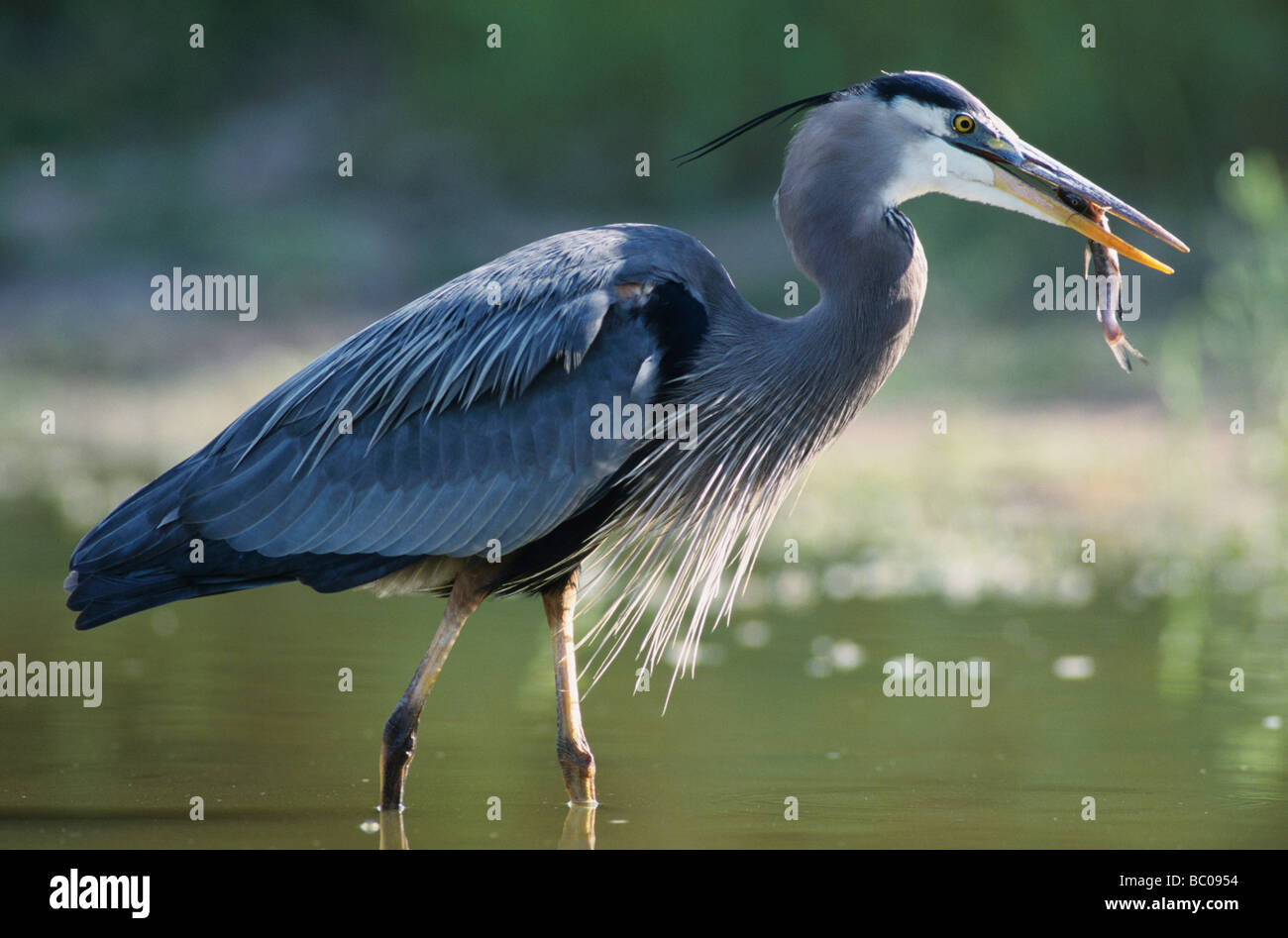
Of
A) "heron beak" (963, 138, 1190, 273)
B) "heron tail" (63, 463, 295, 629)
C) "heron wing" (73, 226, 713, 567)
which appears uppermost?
"heron beak" (963, 138, 1190, 273)

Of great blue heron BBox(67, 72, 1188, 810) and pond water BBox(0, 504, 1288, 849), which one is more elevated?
great blue heron BBox(67, 72, 1188, 810)

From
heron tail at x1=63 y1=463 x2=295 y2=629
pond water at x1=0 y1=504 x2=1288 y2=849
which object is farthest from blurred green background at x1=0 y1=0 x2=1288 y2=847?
heron tail at x1=63 y1=463 x2=295 y2=629

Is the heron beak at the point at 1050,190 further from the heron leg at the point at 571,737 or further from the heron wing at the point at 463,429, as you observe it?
the heron leg at the point at 571,737

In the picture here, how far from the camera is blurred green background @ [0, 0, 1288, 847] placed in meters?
6.01

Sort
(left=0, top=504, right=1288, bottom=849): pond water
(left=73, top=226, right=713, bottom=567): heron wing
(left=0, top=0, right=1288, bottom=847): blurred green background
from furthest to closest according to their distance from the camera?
(left=0, top=0, right=1288, bottom=847): blurred green background
(left=73, top=226, right=713, bottom=567): heron wing
(left=0, top=504, right=1288, bottom=849): pond water

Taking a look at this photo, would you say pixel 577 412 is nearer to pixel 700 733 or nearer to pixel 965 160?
pixel 965 160

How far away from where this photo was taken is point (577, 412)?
573 cm

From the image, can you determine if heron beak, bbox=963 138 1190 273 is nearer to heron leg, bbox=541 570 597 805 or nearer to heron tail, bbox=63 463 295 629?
heron leg, bbox=541 570 597 805

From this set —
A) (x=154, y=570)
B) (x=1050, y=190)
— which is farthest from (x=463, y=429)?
(x=1050, y=190)

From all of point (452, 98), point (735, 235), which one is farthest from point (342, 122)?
point (735, 235)

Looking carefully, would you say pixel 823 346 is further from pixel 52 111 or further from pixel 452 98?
pixel 52 111

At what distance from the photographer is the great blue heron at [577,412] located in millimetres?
5711

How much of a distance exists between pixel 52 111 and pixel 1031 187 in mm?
13091

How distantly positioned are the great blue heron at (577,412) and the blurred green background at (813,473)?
679 mm
